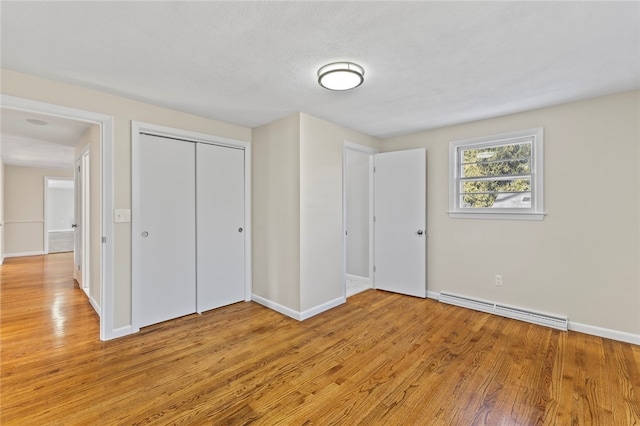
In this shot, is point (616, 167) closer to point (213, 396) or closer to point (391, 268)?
point (391, 268)

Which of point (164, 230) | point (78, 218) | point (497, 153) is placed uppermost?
point (497, 153)

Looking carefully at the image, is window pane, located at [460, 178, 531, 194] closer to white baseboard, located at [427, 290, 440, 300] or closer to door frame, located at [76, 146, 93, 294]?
white baseboard, located at [427, 290, 440, 300]

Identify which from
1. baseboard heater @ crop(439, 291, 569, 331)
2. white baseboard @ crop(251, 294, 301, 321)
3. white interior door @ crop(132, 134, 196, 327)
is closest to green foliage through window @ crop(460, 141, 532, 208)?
baseboard heater @ crop(439, 291, 569, 331)

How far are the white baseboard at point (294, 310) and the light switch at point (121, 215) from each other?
183cm

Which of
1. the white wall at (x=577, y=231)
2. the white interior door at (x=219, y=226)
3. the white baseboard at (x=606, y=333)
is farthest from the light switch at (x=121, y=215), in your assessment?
the white baseboard at (x=606, y=333)

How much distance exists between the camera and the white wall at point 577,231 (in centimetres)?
270

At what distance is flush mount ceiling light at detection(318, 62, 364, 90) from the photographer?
7.09ft

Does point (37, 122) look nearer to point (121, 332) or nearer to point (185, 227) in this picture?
point (185, 227)

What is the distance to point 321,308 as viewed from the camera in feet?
11.5

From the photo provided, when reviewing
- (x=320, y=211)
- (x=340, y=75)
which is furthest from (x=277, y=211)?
(x=340, y=75)

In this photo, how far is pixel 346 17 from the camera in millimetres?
1631

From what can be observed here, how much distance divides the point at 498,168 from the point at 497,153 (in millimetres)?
186

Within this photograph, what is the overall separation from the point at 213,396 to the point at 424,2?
2743 millimetres

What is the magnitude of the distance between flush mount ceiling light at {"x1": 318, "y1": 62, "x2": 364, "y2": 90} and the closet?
1.91 meters
